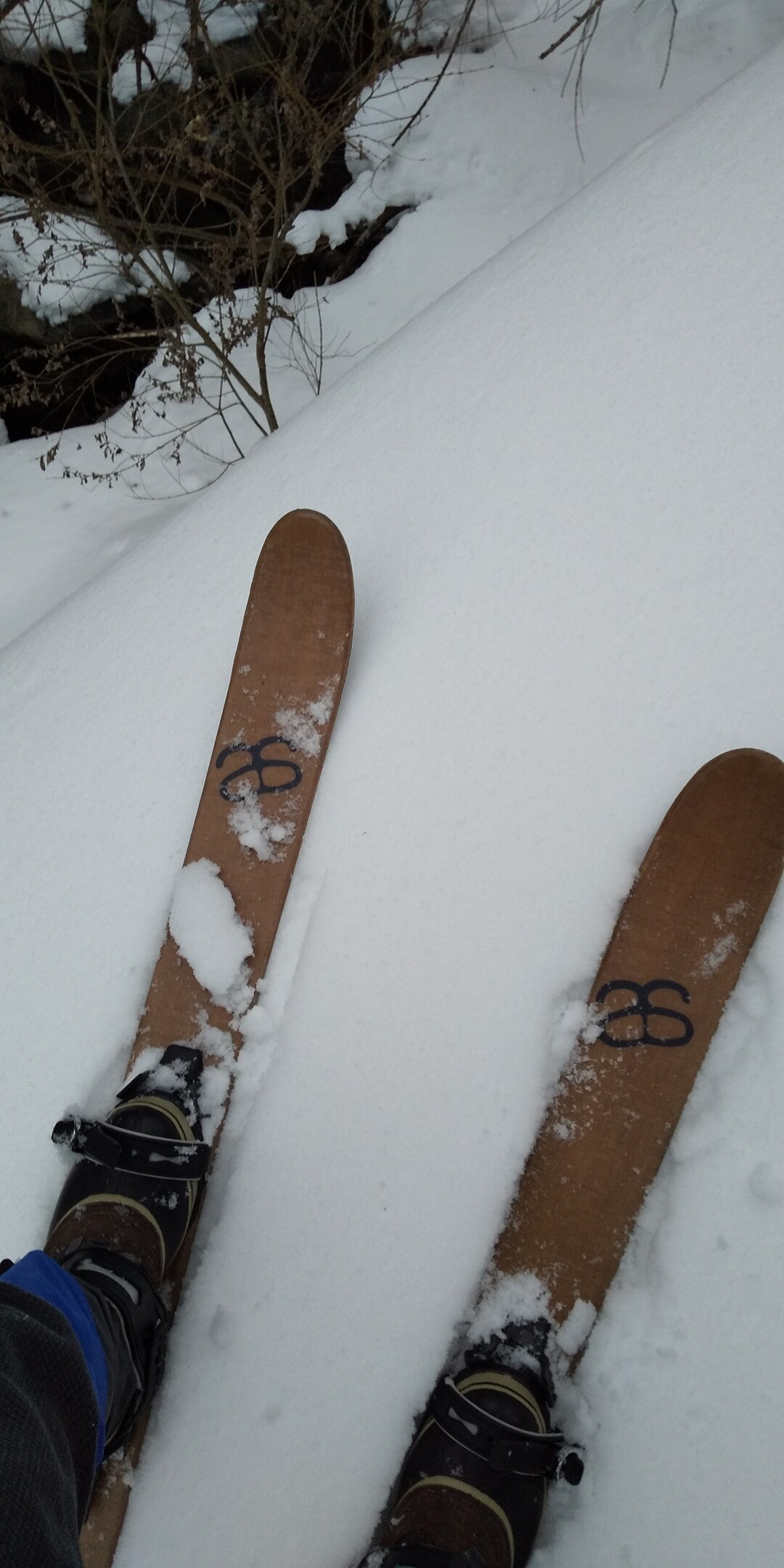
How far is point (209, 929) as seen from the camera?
49.2 inches

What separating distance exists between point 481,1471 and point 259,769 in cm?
104

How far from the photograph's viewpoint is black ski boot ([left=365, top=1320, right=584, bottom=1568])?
97 cm

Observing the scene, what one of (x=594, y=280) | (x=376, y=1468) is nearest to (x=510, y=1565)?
(x=376, y=1468)

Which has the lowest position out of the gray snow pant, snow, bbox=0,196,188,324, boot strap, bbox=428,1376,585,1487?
boot strap, bbox=428,1376,585,1487

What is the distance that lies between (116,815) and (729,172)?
1.61 meters

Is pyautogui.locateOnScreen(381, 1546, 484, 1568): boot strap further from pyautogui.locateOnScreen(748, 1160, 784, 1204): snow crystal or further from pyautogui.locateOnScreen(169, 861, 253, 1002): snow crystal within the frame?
pyautogui.locateOnScreen(169, 861, 253, 1002): snow crystal

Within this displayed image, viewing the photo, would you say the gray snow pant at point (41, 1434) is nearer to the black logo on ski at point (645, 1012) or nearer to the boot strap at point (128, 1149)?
the boot strap at point (128, 1149)

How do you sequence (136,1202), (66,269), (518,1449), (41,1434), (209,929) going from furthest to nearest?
(66,269), (209,929), (136,1202), (518,1449), (41,1434)

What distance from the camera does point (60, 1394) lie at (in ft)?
2.47

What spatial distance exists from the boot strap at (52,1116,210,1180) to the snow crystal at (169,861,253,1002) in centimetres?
22

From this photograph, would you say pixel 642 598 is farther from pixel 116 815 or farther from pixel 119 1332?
pixel 119 1332

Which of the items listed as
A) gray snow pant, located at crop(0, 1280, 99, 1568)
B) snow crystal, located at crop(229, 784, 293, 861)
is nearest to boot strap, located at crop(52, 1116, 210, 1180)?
gray snow pant, located at crop(0, 1280, 99, 1568)

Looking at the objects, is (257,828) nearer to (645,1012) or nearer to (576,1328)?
(645,1012)

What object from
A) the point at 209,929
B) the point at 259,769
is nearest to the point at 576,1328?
the point at 209,929
